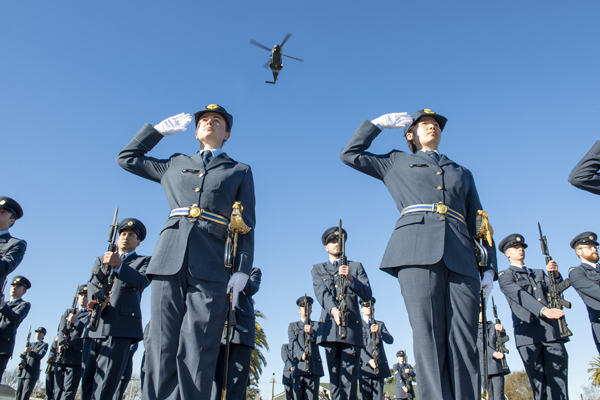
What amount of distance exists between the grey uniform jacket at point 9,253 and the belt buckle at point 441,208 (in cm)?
485

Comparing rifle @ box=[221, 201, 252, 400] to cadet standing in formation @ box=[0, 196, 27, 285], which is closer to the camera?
rifle @ box=[221, 201, 252, 400]

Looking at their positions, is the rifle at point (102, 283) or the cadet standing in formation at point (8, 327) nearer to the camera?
the rifle at point (102, 283)

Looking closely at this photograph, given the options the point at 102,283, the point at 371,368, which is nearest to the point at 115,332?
the point at 102,283

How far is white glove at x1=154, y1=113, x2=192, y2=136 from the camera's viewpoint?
4910 millimetres

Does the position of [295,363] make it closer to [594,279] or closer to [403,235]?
[594,279]

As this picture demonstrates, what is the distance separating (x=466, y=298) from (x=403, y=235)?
0.73m

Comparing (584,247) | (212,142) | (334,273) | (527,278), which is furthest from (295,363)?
(212,142)

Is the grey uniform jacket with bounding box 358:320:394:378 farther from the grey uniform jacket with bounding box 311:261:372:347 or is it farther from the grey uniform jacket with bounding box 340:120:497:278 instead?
the grey uniform jacket with bounding box 340:120:497:278

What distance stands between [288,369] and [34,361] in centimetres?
853

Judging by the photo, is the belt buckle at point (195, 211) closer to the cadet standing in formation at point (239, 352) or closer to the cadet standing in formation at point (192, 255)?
the cadet standing in formation at point (192, 255)

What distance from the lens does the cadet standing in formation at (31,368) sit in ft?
49.0

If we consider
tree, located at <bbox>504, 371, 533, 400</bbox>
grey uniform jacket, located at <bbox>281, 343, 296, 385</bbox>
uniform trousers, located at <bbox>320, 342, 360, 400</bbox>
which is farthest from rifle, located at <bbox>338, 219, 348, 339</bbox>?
tree, located at <bbox>504, 371, 533, 400</bbox>

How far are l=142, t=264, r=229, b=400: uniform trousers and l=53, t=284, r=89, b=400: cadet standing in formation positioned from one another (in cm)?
582

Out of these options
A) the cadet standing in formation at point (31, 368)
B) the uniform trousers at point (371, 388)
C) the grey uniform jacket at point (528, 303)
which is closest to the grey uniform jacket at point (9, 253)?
the grey uniform jacket at point (528, 303)
